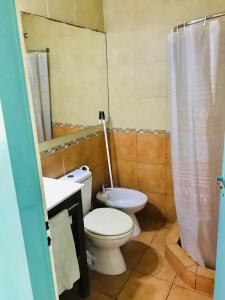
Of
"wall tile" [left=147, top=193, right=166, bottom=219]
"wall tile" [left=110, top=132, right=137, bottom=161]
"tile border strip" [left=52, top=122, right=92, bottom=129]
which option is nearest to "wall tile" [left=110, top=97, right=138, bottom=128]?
"wall tile" [left=110, top=132, right=137, bottom=161]

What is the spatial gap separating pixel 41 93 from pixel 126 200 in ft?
4.29

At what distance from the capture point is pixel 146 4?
2176mm

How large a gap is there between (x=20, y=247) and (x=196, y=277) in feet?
4.69

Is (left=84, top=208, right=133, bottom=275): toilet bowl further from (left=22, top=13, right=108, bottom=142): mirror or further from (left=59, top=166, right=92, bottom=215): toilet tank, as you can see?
(left=22, top=13, right=108, bottom=142): mirror

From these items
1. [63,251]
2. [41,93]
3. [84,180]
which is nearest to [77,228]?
[63,251]

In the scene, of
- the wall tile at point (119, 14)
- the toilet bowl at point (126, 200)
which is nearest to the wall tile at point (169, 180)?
the toilet bowl at point (126, 200)

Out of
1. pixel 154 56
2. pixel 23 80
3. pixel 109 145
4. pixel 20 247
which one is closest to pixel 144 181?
pixel 109 145

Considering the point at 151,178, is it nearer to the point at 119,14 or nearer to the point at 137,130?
the point at 137,130

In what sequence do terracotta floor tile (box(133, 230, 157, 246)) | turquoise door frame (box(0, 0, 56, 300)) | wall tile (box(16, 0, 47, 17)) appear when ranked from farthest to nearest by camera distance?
terracotta floor tile (box(133, 230, 157, 246))
wall tile (box(16, 0, 47, 17))
turquoise door frame (box(0, 0, 56, 300))

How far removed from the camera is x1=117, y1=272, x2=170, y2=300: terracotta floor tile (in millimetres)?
1757

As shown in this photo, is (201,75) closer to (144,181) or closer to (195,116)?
(195,116)

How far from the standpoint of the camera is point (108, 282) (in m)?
1.91

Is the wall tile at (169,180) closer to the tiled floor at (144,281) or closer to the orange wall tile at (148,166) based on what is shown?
the orange wall tile at (148,166)

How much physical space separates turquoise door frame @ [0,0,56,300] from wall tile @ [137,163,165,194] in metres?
1.74
